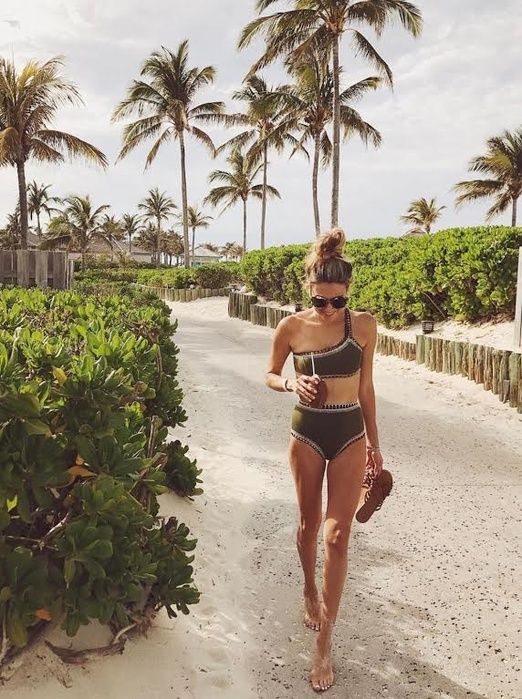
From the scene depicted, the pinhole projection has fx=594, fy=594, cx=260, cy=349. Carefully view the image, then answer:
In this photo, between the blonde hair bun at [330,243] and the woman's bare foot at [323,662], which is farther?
the blonde hair bun at [330,243]

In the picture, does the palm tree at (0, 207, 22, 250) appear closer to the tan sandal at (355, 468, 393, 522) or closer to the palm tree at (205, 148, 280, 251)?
the palm tree at (205, 148, 280, 251)

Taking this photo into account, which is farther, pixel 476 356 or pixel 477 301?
pixel 477 301

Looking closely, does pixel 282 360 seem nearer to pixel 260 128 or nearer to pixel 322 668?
pixel 322 668

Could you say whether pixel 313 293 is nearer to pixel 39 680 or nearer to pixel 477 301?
pixel 39 680

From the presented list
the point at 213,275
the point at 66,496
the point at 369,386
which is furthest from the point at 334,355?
the point at 213,275

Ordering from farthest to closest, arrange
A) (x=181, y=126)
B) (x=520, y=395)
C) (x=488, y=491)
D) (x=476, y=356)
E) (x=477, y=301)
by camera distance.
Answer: (x=181, y=126)
(x=477, y=301)
(x=476, y=356)
(x=520, y=395)
(x=488, y=491)

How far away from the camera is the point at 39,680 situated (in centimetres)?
238

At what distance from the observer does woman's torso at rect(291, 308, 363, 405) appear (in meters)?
3.00

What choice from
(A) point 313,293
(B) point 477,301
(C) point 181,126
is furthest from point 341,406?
(C) point 181,126

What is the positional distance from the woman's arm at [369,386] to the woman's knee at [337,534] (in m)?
0.52

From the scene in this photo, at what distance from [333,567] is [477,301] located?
10.2 m

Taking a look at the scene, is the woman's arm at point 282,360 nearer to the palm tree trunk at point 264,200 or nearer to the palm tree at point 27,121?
the palm tree at point 27,121

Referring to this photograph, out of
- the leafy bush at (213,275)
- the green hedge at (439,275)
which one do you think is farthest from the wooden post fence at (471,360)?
the leafy bush at (213,275)

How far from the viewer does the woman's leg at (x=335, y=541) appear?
9.36 feet
